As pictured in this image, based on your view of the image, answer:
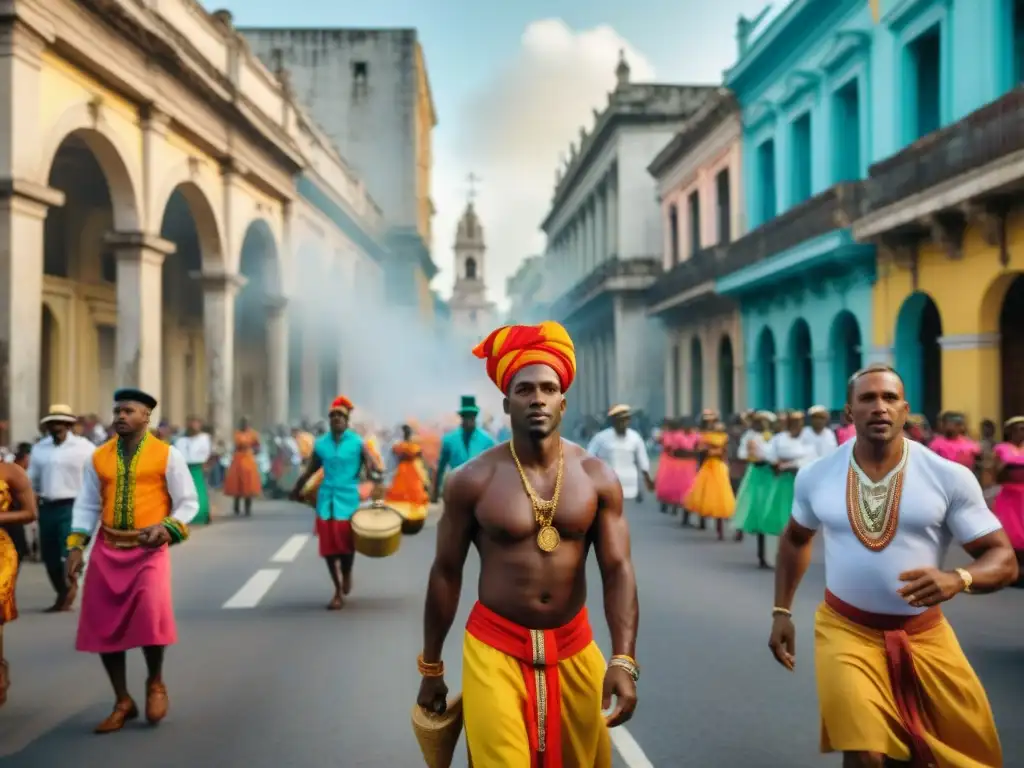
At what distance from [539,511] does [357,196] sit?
35.2m

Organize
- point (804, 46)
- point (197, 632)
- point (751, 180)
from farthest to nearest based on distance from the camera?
point (751, 180) → point (804, 46) → point (197, 632)

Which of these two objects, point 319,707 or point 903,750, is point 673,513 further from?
point 903,750

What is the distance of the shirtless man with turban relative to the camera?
3266 mm

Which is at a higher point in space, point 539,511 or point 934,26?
point 934,26

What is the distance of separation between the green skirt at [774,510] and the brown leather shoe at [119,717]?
736 cm

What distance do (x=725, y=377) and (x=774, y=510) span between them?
68.5ft

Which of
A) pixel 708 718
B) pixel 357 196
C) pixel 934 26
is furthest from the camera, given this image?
pixel 357 196

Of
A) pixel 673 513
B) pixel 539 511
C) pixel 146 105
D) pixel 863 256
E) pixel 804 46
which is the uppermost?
pixel 804 46

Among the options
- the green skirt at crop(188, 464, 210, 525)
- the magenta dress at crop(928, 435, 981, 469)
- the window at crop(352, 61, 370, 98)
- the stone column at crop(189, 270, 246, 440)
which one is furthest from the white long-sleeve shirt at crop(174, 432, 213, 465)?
the window at crop(352, 61, 370, 98)

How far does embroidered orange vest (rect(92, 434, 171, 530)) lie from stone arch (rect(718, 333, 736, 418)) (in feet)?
88.1

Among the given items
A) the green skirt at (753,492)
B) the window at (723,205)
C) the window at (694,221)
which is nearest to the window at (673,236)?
the window at (694,221)

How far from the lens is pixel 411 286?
1863 inches

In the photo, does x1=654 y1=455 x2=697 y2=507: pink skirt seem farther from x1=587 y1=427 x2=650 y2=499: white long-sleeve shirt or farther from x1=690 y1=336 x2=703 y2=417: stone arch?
x1=690 y1=336 x2=703 y2=417: stone arch

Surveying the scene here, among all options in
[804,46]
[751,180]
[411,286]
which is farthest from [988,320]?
[411,286]
